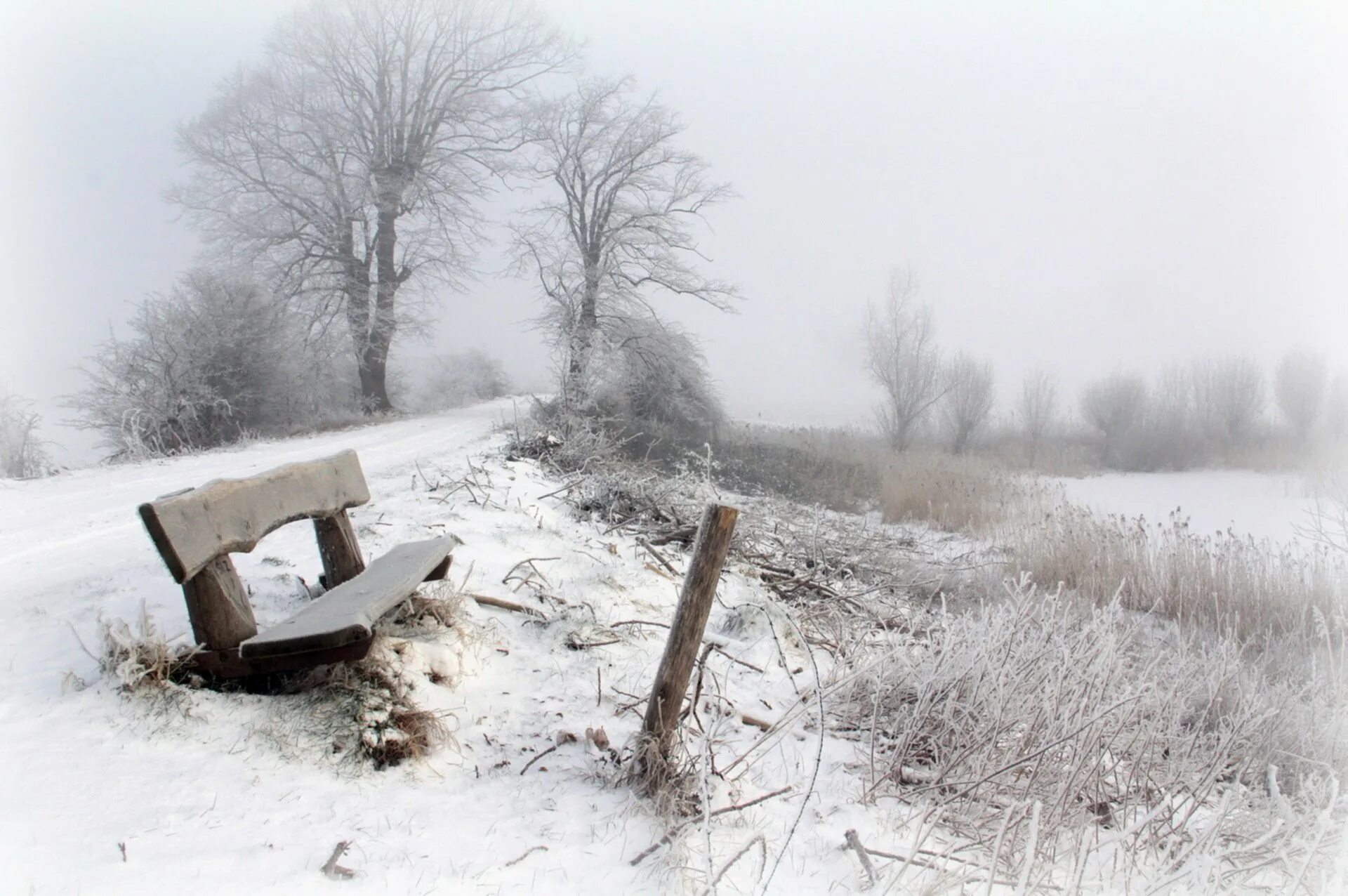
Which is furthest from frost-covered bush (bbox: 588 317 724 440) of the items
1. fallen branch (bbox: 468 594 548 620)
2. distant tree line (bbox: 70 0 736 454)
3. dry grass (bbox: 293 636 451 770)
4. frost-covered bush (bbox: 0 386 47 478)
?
dry grass (bbox: 293 636 451 770)

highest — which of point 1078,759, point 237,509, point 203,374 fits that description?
point 203,374

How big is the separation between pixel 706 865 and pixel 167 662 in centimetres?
214

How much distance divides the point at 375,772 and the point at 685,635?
3.98ft

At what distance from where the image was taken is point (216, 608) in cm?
261

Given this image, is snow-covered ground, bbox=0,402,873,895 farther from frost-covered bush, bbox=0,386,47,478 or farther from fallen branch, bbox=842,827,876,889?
frost-covered bush, bbox=0,386,47,478

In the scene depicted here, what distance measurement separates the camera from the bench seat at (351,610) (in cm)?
238

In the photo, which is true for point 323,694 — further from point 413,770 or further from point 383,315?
point 383,315

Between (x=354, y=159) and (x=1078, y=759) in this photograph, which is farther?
(x=354, y=159)

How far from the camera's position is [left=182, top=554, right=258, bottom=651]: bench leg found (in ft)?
8.47

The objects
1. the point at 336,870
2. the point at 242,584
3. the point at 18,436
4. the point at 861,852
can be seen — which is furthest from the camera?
the point at 18,436

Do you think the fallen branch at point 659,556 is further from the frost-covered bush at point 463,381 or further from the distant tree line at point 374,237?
the frost-covered bush at point 463,381

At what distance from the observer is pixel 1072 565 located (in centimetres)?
777

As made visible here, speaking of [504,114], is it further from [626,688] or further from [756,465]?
[626,688]

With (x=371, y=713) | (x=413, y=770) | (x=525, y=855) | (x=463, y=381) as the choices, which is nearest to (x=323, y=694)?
(x=371, y=713)
